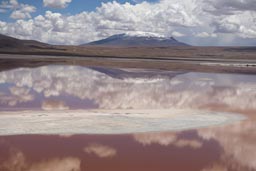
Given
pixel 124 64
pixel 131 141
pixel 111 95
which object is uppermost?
pixel 131 141

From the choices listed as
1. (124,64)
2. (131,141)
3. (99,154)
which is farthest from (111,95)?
(124,64)

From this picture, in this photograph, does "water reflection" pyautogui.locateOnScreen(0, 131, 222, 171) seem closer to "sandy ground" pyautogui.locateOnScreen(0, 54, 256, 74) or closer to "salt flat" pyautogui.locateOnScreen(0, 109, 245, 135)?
"salt flat" pyautogui.locateOnScreen(0, 109, 245, 135)

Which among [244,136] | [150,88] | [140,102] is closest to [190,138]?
[244,136]

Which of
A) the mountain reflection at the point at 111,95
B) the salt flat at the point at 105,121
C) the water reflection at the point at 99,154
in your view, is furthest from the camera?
the mountain reflection at the point at 111,95

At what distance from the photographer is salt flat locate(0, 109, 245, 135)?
15.2 meters

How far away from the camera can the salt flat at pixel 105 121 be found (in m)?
15.2

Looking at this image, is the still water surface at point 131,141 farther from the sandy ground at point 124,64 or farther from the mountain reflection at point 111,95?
the sandy ground at point 124,64

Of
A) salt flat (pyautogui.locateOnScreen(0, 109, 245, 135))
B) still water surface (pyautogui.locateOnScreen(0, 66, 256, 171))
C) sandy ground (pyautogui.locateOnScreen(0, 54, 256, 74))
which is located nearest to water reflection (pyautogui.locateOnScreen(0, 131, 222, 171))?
still water surface (pyautogui.locateOnScreen(0, 66, 256, 171))

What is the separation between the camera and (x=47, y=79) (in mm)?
35500

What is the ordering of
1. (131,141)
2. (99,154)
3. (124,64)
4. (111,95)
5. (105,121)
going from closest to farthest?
1. (99,154)
2. (131,141)
3. (105,121)
4. (111,95)
5. (124,64)

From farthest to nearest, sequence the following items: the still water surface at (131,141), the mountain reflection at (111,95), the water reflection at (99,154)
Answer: the mountain reflection at (111,95), the still water surface at (131,141), the water reflection at (99,154)

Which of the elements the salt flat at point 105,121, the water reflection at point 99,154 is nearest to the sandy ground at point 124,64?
the salt flat at point 105,121

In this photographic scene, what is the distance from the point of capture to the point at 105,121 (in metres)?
17.0

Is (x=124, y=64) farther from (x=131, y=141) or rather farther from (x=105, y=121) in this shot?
(x=131, y=141)
